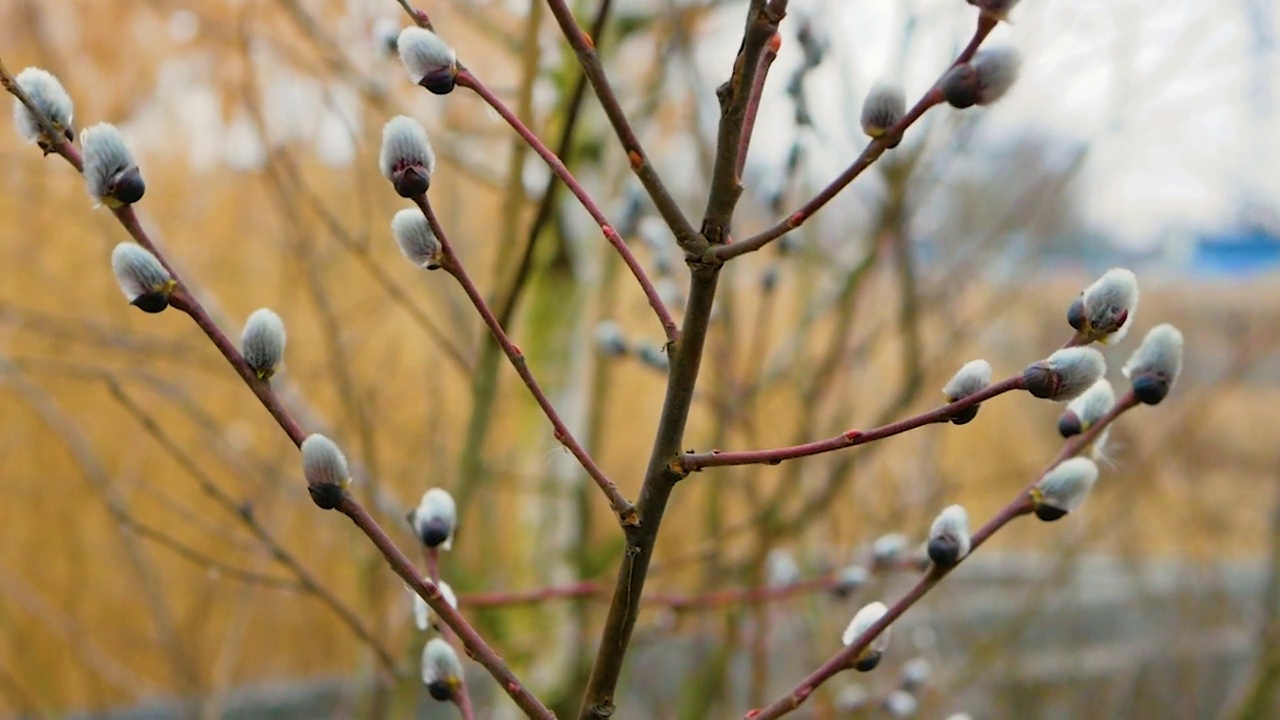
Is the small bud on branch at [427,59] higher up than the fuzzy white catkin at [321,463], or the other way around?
the small bud on branch at [427,59]

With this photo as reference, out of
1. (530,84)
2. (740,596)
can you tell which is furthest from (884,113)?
(530,84)

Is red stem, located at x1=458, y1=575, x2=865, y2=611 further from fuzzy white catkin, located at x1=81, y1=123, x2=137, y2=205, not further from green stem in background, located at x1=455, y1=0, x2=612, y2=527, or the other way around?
fuzzy white catkin, located at x1=81, y1=123, x2=137, y2=205

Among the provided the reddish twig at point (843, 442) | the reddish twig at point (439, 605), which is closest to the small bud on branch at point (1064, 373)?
the reddish twig at point (843, 442)

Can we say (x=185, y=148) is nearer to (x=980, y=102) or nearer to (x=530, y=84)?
(x=530, y=84)

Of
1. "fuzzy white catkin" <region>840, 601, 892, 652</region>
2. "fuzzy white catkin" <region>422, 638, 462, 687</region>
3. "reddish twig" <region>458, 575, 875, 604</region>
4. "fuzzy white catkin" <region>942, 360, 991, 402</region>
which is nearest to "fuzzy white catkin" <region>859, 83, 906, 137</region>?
"fuzzy white catkin" <region>942, 360, 991, 402</region>

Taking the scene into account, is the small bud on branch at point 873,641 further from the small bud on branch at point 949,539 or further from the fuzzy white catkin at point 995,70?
the fuzzy white catkin at point 995,70

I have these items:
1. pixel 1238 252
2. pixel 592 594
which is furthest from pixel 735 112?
pixel 1238 252
